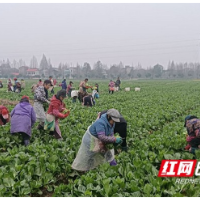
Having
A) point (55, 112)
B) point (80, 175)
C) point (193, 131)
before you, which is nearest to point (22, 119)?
point (55, 112)

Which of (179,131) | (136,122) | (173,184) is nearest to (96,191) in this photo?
(173,184)

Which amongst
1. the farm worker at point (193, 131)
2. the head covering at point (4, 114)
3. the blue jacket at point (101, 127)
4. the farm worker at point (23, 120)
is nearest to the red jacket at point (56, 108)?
the farm worker at point (23, 120)

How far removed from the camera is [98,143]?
14.9ft

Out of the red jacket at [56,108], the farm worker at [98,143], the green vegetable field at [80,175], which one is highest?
the red jacket at [56,108]

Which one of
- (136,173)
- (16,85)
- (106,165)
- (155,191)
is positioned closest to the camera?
(155,191)

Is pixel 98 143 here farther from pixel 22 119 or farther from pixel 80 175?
pixel 22 119

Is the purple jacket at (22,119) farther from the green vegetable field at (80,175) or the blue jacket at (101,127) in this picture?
the blue jacket at (101,127)

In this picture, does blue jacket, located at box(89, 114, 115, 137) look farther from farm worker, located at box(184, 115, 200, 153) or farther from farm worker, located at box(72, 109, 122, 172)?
farm worker, located at box(184, 115, 200, 153)

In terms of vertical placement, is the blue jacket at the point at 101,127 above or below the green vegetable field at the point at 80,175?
above

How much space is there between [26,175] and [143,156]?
8.30 ft

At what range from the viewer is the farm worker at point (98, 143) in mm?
4379

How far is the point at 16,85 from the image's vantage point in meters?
21.4

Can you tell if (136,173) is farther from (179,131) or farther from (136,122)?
(136,122)

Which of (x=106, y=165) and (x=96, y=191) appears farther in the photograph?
(x=106, y=165)
